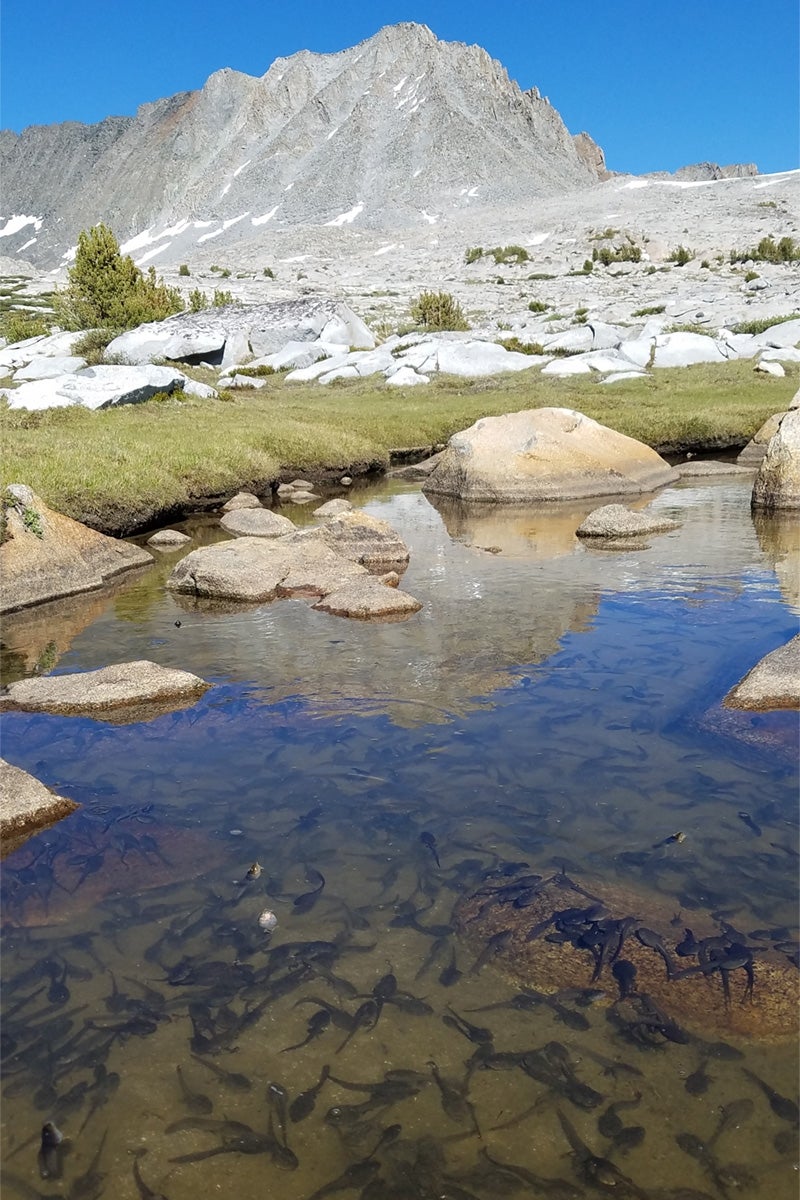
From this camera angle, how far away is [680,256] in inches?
3588

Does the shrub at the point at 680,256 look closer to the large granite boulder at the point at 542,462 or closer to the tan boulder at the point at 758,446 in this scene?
the tan boulder at the point at 758,446

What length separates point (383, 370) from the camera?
51.8 m

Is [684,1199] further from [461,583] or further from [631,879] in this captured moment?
[461,583]

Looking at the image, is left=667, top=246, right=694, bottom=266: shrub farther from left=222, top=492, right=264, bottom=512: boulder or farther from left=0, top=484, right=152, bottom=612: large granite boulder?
left=0, top=484, right=152, bottom=612: large granite boulder

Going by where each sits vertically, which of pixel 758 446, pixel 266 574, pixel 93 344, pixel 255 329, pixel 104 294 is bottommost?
pixel 266 574

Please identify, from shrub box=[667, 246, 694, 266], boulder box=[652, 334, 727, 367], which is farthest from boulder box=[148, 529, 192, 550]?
shrub box=[667, 246, 694, 266]

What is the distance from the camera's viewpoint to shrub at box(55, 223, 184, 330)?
63.4 metres

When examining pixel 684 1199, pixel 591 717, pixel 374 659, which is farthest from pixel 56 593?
pixel 684 1199

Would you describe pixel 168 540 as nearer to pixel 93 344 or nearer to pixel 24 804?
pixel 24 804

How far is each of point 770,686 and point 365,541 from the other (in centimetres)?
1050

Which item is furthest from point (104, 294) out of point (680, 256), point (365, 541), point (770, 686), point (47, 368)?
point (770, 686)

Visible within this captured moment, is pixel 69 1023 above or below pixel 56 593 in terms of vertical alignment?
below

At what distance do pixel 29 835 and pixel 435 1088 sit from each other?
4.57 m

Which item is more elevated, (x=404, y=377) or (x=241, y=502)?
(x=404, y=377)
